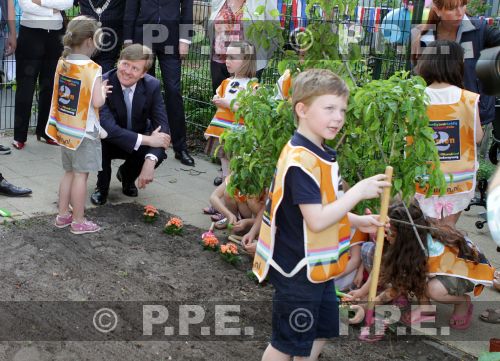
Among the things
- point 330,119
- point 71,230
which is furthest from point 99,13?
point 330,119

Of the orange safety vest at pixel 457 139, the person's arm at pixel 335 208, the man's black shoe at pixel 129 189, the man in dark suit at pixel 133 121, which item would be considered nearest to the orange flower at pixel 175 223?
the man in dark suit at pixel 133 121

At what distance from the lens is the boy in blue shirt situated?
10.5ft

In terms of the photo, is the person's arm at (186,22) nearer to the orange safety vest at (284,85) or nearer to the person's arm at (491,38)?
the orange safety vest at (284,85)

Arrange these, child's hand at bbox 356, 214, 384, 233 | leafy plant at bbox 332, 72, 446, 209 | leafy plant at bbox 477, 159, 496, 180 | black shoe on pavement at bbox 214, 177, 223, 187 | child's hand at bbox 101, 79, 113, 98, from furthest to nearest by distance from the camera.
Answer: leafy plant at bbox 477, 159, 496, 180 → black shoe on pavement at bbox 214, 177, 223, 187 → child's hand at bbox 101, 79, 113, 98 → leafy plant at bbox 332, 72, 446, 209 → child's hand at bbox 356, 214, 384, 233

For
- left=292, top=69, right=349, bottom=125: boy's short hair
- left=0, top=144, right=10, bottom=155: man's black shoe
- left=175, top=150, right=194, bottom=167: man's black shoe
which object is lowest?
left=175, top=150, right=194, bottom=167: man's black shoe

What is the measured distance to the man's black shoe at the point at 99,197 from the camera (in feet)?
20.9

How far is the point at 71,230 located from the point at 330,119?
3008 mm

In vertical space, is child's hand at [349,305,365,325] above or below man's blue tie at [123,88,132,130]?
below

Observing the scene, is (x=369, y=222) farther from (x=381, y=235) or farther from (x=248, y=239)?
(x=248, y=239)

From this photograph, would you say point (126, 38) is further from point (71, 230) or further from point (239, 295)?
point (239, 295)

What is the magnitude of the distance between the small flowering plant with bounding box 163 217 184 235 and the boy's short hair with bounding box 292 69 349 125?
254cm

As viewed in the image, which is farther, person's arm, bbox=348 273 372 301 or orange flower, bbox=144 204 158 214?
orange flower, bbox=144 204 158 214

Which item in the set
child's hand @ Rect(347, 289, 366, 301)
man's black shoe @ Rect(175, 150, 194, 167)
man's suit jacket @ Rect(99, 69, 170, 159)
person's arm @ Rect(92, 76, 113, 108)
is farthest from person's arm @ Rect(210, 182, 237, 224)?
man's black shoe @ Rect(175, 150, 194, 167)

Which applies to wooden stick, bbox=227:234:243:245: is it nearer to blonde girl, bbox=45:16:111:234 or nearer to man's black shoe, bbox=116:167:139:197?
blonde girl, bbox=45:16:111:234
